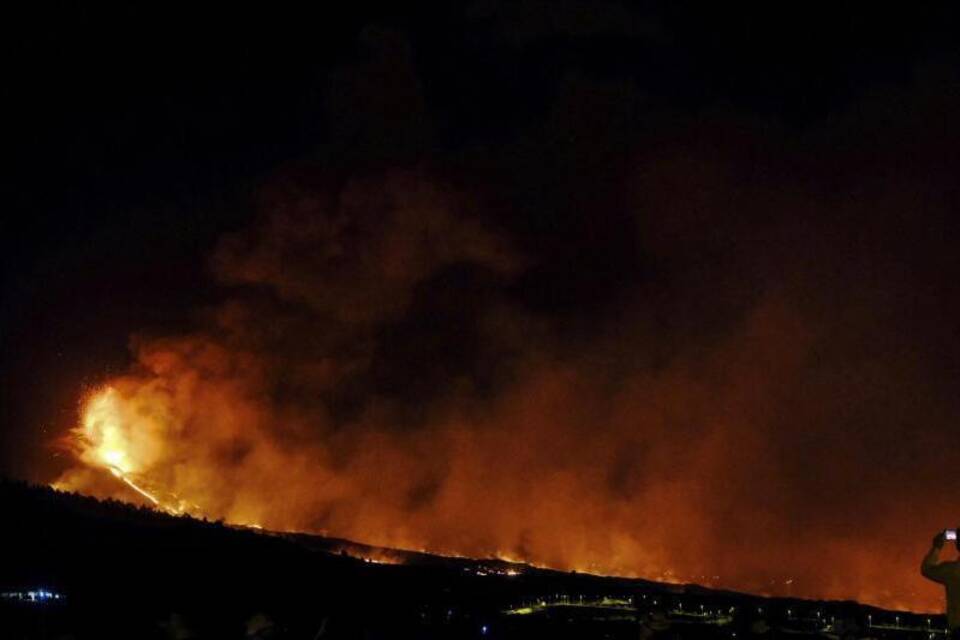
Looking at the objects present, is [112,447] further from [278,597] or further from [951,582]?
[951,582]

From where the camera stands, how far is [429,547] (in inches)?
1720

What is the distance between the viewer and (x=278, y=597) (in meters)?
23.9

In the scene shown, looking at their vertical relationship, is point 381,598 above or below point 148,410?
below

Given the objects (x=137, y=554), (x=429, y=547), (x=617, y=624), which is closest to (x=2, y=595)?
(x=137, y=554)

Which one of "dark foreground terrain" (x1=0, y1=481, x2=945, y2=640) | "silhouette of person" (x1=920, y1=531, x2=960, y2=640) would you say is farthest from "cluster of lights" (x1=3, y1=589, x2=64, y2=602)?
"silhouette of person" (x1=920, y1=531, x2=960, y2=640)

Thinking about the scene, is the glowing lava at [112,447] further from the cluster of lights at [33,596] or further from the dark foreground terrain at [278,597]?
the cluster of lights at [33,596]

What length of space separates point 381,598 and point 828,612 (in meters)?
11.6

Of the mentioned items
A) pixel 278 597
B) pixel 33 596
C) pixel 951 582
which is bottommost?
pixel 951 582

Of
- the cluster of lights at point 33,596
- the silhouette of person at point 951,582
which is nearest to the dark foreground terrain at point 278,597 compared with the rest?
the cluster of lights at point 33,596

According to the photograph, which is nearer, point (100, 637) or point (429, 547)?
point (100, 637)

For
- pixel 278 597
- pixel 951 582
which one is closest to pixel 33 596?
pixel 278 597

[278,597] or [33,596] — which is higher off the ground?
[278,597]

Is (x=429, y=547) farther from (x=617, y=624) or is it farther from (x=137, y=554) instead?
(x=617, y=624)

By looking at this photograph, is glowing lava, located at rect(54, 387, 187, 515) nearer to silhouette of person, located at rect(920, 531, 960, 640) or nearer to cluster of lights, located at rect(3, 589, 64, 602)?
cluster of lights, located at rect(3, 589, 64, 602)
